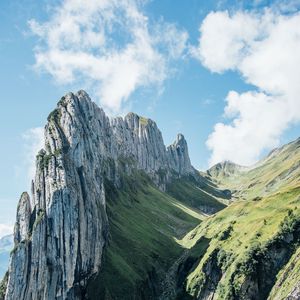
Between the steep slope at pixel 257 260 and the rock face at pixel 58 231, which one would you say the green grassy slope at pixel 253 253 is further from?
the rock face at pixel 58 231

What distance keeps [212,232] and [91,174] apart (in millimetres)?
63185

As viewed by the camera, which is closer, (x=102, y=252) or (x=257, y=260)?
(x=257, y=260)

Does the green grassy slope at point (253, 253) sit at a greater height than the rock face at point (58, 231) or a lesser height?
lesser

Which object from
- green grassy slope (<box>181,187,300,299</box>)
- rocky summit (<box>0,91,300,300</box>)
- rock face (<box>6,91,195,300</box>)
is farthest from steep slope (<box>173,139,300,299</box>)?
rock face (<box>6,91,195,300</box>)

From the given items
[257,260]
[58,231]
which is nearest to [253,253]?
[257,260]

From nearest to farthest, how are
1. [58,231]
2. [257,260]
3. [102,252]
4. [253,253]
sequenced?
[257,260] < [253,253] < [58,231] < [102,252]

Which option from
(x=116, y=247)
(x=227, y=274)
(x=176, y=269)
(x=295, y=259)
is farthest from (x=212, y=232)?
(x=295, y=259)

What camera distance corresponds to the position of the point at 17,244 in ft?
480

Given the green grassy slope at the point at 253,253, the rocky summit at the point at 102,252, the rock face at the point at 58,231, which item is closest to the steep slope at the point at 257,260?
the green grassy slope at the point at 253,253

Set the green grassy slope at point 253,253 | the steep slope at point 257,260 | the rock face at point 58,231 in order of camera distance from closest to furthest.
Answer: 1. the steep slope at point 257,260
2. the green grassy slope at point 253,253
3. the rock face at point 58,231

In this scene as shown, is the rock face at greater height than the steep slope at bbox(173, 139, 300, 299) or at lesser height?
greater

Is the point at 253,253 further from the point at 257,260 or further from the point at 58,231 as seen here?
the point at 58,231

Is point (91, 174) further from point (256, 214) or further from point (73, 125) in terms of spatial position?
point (256, 214)

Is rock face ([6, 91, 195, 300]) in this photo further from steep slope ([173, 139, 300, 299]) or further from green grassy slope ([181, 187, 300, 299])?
green grassy slope ([181, 187, 300, 299])
